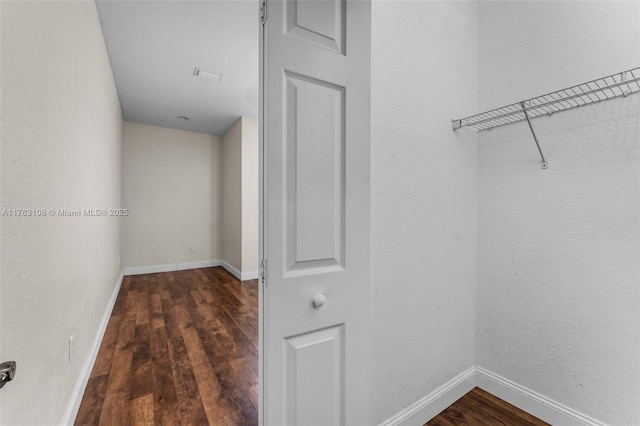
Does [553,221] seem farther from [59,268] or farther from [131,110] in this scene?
[131,110]

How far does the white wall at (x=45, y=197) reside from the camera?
0.91m

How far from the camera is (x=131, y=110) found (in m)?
4.39

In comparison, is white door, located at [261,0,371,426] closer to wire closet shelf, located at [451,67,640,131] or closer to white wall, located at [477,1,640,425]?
wire closet shelf, located at [451,67,640,131]

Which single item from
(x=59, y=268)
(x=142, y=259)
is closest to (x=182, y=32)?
(x=59, y=268)

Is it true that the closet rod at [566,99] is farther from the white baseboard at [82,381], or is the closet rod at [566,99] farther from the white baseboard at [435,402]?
the white baseboard at [82,381]

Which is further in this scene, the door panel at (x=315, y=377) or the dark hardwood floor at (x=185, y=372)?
the dark hardwood floor at (x=185, y=372)

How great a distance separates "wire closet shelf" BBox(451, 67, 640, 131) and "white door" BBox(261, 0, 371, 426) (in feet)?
2.68

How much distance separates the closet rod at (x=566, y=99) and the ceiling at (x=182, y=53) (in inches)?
72.9

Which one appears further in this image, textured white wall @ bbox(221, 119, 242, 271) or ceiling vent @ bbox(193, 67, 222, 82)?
textured white wall @ bbox(221, 119, 242, 271)

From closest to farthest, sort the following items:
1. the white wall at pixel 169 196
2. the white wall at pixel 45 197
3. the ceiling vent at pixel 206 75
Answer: the white wall at pixel 45 197
the ceiling vent at pixel 206 75
the white wall at pixel 169 196

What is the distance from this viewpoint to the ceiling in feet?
7.30

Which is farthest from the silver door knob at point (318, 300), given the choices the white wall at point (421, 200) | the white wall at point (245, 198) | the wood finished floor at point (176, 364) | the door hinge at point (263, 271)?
the white wall at point (245, 198)

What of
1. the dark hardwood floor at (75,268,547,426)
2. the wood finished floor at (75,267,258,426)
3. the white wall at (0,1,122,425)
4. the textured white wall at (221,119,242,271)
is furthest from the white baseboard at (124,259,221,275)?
the white wall at (0,1,122,425)

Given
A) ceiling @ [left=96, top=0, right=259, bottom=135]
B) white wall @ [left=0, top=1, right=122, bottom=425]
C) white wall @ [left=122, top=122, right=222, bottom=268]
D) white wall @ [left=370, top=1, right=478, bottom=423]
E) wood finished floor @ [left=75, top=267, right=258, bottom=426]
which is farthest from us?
white wall @ [left=122, top=122, right=222, bottom=268]
